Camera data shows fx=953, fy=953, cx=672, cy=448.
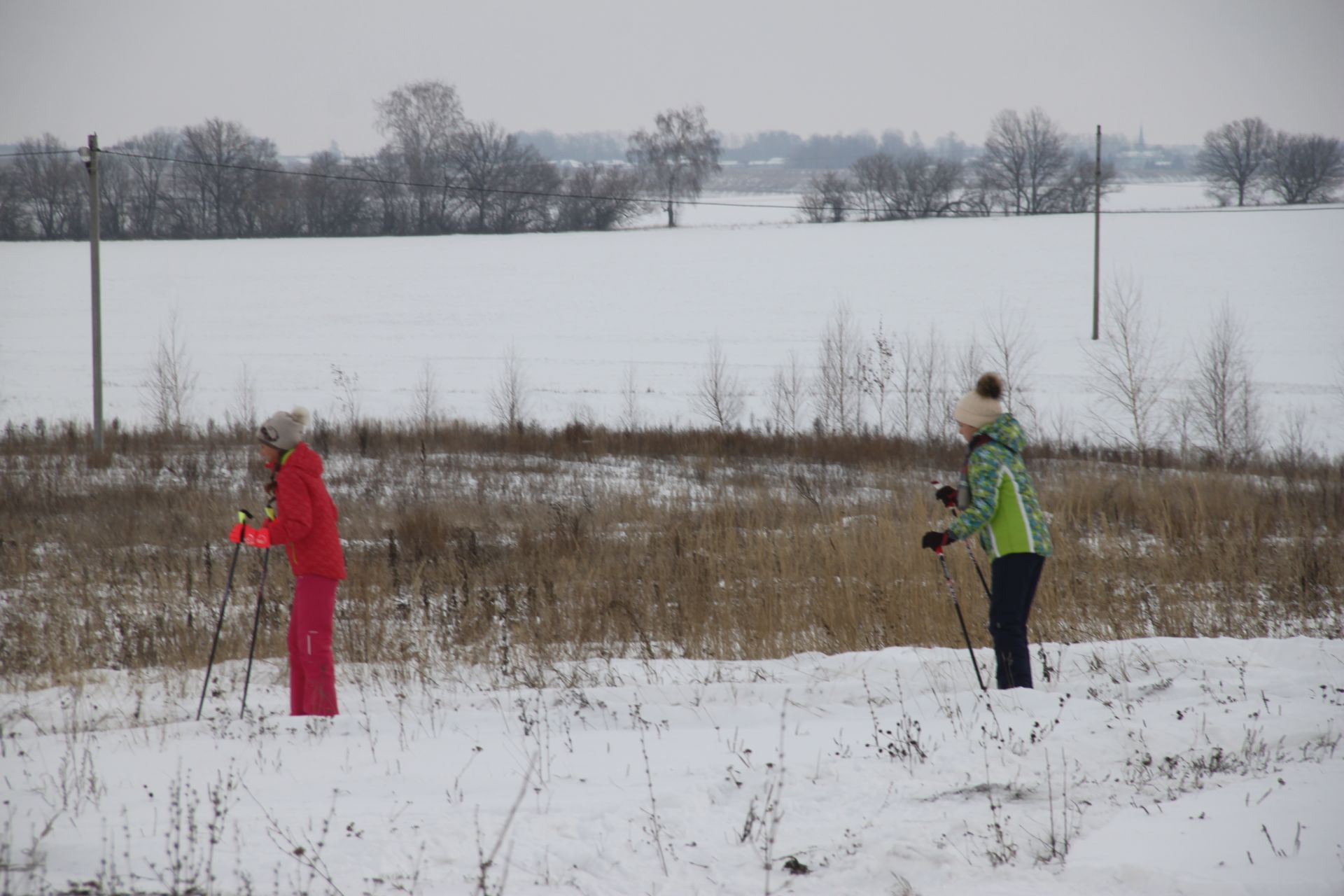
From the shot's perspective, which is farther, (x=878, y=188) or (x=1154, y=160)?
(x=1154, y=160)

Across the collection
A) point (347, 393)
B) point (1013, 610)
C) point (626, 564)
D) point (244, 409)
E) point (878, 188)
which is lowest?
point (626, 564)

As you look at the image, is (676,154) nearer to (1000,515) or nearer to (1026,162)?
(1026,162)

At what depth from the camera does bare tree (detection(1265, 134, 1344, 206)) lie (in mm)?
62188

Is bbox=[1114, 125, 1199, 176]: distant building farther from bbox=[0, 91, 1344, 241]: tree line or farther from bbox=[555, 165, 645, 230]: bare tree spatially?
bbox=[555, 165, 645, 230]: bare tree

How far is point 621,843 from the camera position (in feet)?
12.7

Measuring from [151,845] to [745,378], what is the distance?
27.3 meters

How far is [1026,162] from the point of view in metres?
67.9

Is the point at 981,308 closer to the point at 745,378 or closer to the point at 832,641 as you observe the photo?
Result: the point at 745,378

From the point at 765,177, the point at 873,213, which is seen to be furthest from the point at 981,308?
the point at 765,177

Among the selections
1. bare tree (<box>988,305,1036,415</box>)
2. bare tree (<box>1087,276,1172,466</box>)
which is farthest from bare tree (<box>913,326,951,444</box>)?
bare tree (<box>1087,276,1172,466</box>)

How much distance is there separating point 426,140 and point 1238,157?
2313 inches

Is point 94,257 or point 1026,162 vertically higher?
point 1026,162

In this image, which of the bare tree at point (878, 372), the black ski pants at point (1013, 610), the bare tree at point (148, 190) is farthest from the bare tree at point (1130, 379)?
the bare tree at point (148, 190)

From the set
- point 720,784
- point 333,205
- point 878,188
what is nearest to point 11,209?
point 333,205
